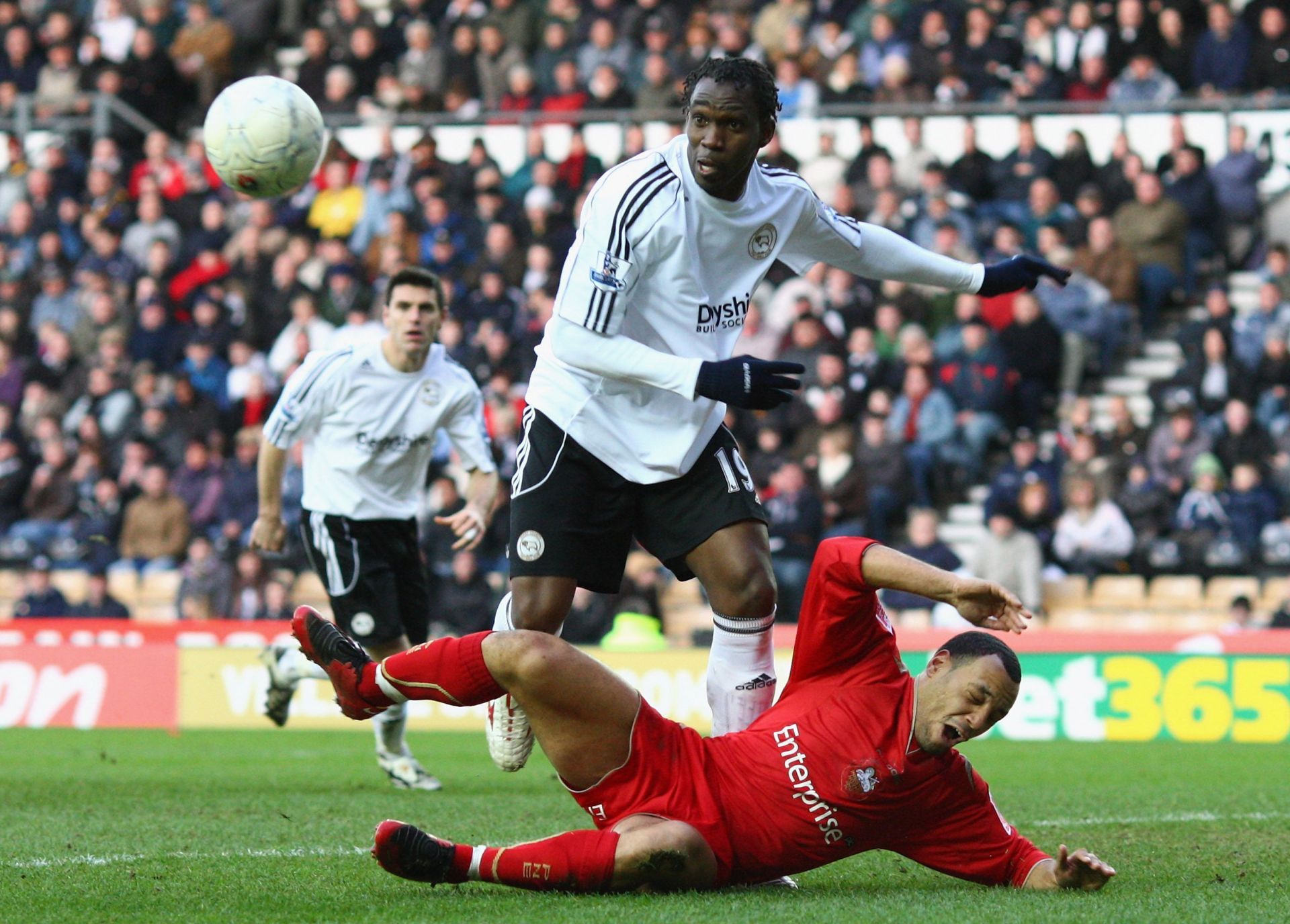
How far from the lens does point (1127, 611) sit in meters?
14.8

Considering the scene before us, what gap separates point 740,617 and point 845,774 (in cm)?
105

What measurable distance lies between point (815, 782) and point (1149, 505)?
1035cm

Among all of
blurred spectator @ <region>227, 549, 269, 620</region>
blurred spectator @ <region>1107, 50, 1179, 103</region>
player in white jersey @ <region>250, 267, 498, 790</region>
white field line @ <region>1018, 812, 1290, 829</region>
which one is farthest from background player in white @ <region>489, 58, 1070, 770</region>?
blurred spectator @ <region>1107, 50, 1179, 103</region>

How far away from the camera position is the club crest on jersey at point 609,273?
5.95m

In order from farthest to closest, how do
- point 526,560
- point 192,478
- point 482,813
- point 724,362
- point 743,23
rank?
point 743,23
point 192,478
point 482,813
point 526,560
point 724,362

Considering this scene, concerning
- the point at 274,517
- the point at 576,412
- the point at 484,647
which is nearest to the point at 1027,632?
the point at 274,517

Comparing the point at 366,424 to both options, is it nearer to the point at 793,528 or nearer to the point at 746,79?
the point at 746,79

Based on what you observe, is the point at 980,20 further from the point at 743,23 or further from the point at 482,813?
the point at 482,813

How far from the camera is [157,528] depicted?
17.2m

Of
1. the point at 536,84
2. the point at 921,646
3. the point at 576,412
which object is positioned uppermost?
the point at 536,84

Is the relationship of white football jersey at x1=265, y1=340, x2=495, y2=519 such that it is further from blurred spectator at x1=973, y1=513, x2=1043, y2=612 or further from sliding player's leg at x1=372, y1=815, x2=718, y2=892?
blurred spectator at x1=973, y1=513, x2=1043, y2=612

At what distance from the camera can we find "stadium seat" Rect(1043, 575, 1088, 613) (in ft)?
48.9

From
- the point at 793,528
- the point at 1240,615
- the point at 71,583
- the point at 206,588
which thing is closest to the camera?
the point at 1240,615

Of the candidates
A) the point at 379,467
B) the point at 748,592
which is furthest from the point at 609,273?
the point at 379,467
